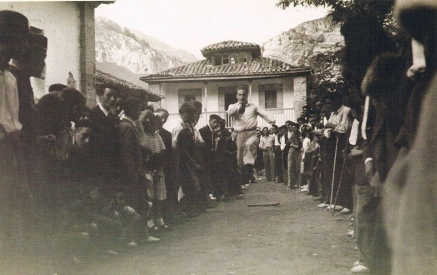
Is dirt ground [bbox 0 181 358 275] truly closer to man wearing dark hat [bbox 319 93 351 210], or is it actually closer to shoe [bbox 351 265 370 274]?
shoe [bbox 351 265 370 274]

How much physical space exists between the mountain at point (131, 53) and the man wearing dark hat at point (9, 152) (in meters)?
0.95

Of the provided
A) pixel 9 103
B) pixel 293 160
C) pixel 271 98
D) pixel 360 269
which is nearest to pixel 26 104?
pixel 9 103

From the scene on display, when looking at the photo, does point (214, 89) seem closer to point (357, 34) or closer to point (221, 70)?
point (221, 70)

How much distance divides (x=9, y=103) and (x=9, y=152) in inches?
10.4

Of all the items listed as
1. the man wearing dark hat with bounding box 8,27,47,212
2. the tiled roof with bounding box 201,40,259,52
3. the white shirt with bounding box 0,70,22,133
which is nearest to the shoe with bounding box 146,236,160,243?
the man wearing dark hat with bounding box 8,27,47,212

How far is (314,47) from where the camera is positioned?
357cm

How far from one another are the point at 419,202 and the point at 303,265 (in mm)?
975

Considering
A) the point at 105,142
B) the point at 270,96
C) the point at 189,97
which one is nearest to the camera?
the point at 105,142

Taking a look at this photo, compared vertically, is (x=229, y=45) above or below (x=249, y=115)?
above

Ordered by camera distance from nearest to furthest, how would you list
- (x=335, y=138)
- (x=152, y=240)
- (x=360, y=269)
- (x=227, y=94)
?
(x=360, y=269), (x=152, y=240), (x=227, y=94), (x=335, y=138)

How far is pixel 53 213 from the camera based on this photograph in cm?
286

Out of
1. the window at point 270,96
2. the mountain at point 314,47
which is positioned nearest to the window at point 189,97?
the window at point 270,96

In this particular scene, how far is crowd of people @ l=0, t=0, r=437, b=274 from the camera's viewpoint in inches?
84.6

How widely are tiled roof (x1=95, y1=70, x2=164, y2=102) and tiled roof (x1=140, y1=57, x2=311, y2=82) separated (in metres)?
0.09
